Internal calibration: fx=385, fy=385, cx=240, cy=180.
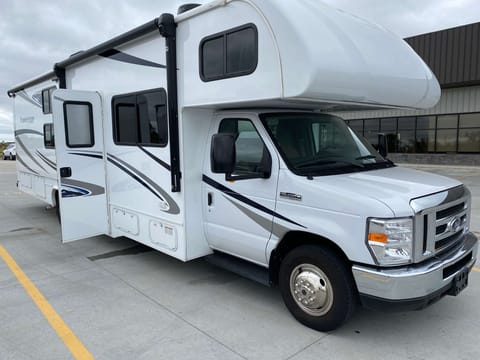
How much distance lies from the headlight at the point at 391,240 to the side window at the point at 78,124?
14.6 feet

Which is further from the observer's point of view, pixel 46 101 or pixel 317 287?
pixel 46 101

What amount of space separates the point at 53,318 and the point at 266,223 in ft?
7.91

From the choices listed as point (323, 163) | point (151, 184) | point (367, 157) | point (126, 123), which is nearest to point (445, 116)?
point (367, 157)

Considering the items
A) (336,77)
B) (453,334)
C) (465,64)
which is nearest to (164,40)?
(336,77)

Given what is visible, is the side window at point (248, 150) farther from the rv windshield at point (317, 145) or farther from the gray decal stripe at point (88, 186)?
the gray decal stripe at point (88, 186)

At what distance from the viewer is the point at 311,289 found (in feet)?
11.9

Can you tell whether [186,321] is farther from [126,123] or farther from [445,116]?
[445,116]

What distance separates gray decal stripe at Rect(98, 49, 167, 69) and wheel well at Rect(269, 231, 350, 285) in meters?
2.47

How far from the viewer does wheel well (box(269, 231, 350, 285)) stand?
3.53 metres

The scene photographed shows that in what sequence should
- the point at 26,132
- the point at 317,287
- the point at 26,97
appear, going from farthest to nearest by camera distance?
the point at 26,132, the point at 26,97, the point at 317,287

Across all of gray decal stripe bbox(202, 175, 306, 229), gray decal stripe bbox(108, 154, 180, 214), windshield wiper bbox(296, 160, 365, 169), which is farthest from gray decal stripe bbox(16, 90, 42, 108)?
windshield wiper bbox(296, 160, 365, 169)

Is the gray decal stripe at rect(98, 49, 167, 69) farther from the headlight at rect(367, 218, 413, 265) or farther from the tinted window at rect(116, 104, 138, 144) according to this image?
the headlight at rect(367, 218, 413, 265)

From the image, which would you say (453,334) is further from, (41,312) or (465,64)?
(465,64)

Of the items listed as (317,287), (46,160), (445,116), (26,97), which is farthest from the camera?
(445,116)
